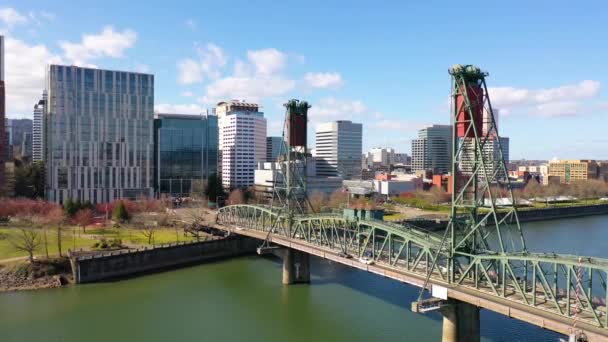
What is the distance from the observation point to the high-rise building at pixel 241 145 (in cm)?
14088

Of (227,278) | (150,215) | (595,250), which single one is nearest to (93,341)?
(227,278)

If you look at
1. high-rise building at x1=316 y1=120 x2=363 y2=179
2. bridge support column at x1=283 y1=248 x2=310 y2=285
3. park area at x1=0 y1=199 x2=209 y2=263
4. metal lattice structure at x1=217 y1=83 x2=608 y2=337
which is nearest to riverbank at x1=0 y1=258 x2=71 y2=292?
park area at x1=0 y1=199 x2=209 y2=263

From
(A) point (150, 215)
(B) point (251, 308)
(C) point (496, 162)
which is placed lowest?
(B) point (251, 308)

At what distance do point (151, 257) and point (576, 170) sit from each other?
171404 mm

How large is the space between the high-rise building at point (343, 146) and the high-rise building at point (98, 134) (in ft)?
239

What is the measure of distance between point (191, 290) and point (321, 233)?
1329 centimetres

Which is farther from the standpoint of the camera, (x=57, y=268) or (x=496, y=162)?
(x=57, y=268)

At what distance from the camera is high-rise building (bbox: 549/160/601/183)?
560ft

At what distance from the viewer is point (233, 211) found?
62812mm

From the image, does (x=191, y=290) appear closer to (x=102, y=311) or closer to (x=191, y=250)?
(x=102, y=311)

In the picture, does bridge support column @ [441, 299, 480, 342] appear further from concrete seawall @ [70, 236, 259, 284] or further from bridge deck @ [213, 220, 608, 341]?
concrete seawall @ [70, 236, 259, 284]

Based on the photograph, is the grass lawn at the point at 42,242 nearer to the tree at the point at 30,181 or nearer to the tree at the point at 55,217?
the tree at the point at 55,217

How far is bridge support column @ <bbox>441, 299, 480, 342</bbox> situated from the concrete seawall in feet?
110

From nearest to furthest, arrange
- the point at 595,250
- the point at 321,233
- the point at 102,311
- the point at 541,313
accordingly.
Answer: the point at 541,313
the point at 102,311
the point at 321,233
the point at 595,250
